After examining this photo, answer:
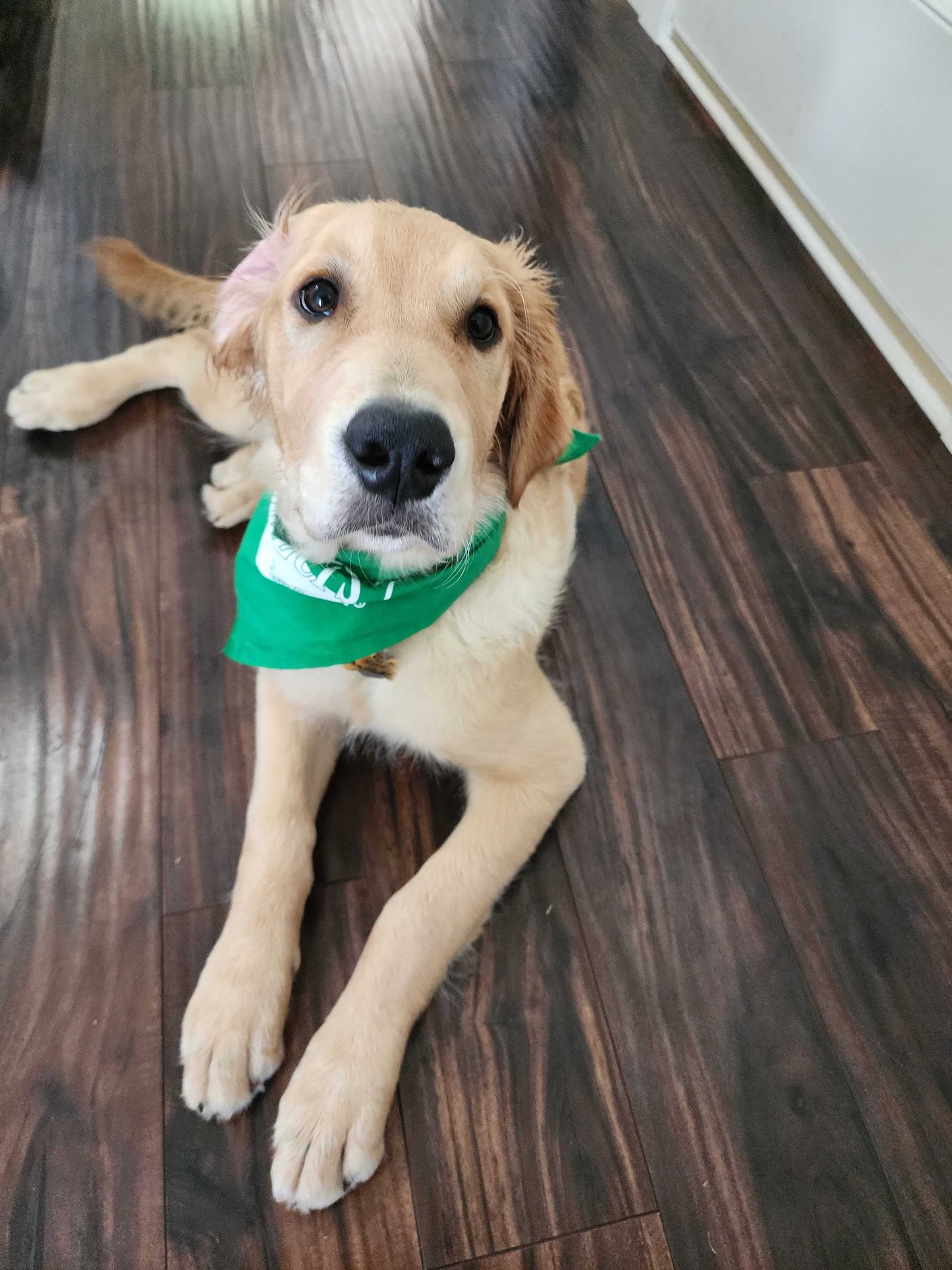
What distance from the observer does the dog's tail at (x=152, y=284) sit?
2.10m

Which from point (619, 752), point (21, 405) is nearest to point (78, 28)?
point (21, 405)

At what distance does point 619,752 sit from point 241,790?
88 cm

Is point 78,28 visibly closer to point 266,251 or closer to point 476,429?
point 266,251

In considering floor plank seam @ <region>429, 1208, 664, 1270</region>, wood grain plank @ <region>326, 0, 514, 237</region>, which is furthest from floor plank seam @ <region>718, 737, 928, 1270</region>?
wood grain plank @ <region>326, 0, 514, 237</region>

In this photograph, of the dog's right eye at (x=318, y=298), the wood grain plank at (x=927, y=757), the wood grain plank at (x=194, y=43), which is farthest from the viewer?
the wood grain plank at (x=194, y=43)

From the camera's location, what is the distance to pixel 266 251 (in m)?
1.54

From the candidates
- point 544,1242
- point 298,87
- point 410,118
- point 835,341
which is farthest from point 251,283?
point 298,87

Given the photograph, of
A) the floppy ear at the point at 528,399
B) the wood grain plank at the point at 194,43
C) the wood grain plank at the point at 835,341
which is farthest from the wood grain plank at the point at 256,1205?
the wood grain plank at the point at 194,43

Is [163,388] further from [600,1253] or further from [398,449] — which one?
[600,1253]

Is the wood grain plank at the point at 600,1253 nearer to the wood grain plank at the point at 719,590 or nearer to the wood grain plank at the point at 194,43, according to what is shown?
the wood grain plank at the point at 719,590

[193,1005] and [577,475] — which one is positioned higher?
[577,475]

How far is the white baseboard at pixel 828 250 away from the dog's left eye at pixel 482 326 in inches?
78.9

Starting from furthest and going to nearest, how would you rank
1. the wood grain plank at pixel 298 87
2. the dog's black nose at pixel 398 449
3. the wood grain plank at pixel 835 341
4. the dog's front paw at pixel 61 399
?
the wood grain plank at pixel 298 87 < the wood grain plank at pixel 835 341 < the dog's front paw at pixel 61 399 < the dog's black nose at pixel 398 449

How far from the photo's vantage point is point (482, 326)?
1416 mm
